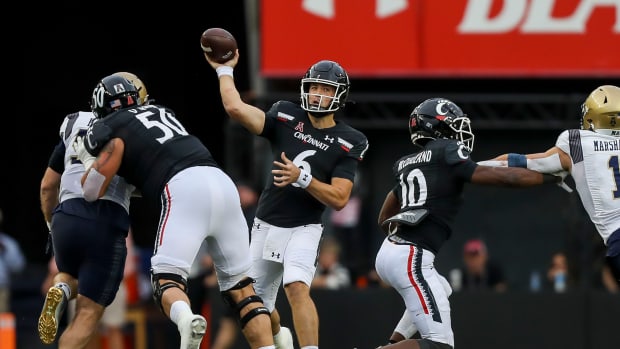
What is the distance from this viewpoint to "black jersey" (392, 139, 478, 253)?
830 cm

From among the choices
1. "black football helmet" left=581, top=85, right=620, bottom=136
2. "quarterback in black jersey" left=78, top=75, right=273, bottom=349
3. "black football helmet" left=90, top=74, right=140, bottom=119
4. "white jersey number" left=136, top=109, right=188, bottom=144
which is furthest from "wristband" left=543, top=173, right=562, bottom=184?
"black football helmet" left=90, top=74, right=140, bottom=119

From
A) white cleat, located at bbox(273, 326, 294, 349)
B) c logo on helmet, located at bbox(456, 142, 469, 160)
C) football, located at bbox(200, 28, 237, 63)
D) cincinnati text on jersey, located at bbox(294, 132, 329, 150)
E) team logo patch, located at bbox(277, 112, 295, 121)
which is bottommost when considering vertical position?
white cleat, located at bbox(273, 326, 294, 349)

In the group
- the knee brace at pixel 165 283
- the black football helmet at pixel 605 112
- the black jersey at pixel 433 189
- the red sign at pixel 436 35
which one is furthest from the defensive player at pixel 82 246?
the red sign at pixel 436 35

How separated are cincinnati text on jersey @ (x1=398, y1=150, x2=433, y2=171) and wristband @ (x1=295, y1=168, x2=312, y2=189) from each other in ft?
2.10

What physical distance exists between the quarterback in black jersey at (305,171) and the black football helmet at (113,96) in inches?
34.0

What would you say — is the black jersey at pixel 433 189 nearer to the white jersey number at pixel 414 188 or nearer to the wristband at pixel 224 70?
the white jersey number at pixel 414 188

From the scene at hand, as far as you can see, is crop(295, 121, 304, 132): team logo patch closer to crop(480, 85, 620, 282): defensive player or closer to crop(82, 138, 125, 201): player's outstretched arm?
crop(480, 85, 620, 282): defensive player

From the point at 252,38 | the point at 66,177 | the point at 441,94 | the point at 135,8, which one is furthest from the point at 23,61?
the point at 66,177

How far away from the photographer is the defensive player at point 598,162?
8289 mm

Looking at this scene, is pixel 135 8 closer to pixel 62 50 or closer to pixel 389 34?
pixel 62 50

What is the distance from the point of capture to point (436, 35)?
1365 centimetres

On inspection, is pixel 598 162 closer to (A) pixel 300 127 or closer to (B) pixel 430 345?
(B) pixel 430 345

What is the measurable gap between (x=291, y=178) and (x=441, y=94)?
23.0ft

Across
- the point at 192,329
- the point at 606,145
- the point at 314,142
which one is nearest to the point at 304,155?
the point at 314,142
